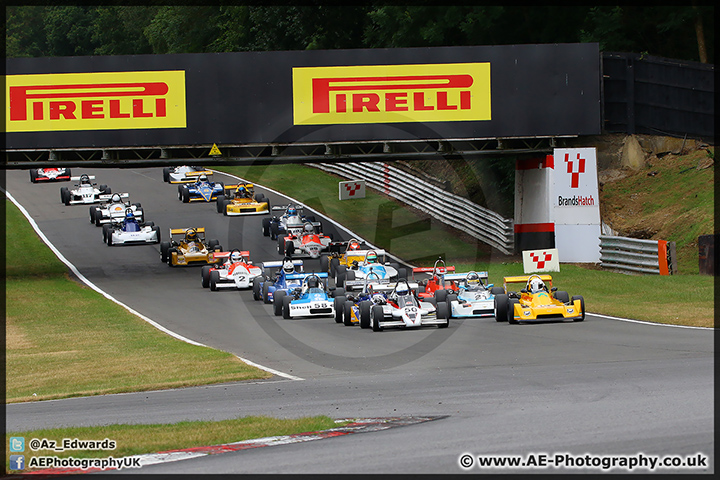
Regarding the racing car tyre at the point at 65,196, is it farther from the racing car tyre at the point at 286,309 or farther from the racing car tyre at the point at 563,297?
the racing car tyre at the point at 563,297

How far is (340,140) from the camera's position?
3231 cm

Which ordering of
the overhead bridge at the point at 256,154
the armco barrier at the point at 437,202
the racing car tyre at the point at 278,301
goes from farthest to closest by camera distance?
the armco barrier at the point at 437,202 < the overhead bridge at the point at 256,154 < the racing car tyre at the point at 278,301

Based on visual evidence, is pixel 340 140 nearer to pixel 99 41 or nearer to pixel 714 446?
pixel 714 446

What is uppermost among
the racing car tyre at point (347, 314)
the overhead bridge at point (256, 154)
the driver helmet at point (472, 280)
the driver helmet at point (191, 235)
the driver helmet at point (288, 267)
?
the overhead bridge at point (256, 154)

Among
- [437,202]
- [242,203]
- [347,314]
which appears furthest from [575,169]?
[242,203]

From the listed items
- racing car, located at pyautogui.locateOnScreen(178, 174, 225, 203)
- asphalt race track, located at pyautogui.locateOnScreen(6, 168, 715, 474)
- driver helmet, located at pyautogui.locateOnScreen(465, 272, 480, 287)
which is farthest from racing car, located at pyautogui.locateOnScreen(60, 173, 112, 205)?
driver helmet, located at pyautogui.locateOnScreen(465, 272, 480, 287)

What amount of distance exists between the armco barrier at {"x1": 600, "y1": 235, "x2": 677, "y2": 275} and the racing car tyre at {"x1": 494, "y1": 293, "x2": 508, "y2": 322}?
8.79m

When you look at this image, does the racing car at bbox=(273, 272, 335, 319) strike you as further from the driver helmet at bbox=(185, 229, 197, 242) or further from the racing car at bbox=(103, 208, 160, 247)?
the racing car at bbox=(103, 208, 160, 247)

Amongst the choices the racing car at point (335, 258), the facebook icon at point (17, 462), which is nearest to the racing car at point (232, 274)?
the racing car at point (335, 258)

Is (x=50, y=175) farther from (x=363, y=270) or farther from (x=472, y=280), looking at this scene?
(x=472, y=280)

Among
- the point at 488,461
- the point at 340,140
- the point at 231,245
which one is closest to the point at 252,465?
the point at 488,461

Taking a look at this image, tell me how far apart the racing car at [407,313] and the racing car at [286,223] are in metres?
15.0

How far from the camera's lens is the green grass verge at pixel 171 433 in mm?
9297

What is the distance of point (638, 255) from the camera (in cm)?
2878
